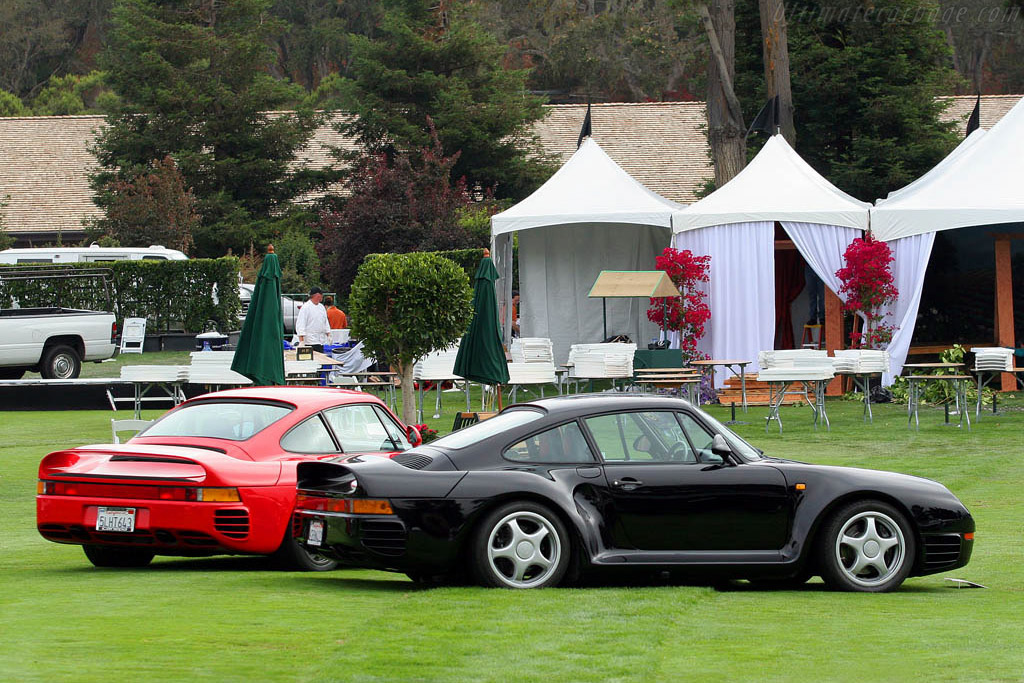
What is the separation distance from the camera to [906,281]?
24750 millimetres

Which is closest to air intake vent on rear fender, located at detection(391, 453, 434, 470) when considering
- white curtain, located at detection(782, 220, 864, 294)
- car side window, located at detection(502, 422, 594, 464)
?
car side window, located at detection(502, 422, 594, 464)

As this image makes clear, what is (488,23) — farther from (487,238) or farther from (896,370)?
(896,370)

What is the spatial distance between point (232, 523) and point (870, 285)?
687 inches

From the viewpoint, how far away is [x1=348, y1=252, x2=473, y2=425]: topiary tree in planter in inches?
684

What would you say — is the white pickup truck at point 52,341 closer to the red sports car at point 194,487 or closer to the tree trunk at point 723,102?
the tree trunk at point 723,102

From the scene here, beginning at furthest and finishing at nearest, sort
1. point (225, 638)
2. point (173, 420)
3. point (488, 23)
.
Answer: point (488, 23), point (173, 420), point (225, 638)

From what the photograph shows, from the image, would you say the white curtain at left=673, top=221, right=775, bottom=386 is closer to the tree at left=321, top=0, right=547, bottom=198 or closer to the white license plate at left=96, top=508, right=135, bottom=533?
the white license plate at left=96, top=508, right=135, bottom=533

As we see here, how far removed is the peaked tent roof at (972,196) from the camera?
24.3 m

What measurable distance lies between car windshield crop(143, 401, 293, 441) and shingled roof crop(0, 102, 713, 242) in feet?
134

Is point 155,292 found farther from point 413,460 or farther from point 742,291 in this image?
Result: point 413,460

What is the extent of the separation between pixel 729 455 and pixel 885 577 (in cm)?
113

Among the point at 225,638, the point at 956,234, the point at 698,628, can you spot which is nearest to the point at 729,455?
the point at 698,628

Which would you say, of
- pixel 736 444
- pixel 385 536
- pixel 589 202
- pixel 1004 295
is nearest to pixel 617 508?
pixel 736 444

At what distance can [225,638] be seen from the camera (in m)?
6.66
